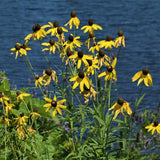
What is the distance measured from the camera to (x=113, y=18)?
292 inches

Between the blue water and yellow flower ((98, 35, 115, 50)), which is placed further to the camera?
the blue water

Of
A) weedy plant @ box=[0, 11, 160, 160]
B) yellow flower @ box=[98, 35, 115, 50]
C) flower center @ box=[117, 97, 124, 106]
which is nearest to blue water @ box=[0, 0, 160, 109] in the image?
weedy plant @ box=[0, 11, 160, 160]

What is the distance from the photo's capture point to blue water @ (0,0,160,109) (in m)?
5.07

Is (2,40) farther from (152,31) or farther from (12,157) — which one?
(12,157)

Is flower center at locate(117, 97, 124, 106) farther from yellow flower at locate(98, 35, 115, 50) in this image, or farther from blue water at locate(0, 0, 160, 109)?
blue water at locate(0, 0, 160, 109)

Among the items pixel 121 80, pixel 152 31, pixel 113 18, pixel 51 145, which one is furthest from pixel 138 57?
pixel 51 145

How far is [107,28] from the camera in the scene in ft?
22.3

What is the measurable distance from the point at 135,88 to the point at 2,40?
2623 millimetres

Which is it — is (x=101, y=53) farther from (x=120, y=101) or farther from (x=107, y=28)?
(x=107, y=28)

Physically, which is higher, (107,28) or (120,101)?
(120,101)

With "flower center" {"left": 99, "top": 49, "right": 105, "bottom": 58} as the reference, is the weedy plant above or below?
below

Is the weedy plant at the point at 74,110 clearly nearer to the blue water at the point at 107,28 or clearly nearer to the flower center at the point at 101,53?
the flower center at the point at 101,53

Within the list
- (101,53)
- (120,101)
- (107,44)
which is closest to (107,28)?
(107,44)

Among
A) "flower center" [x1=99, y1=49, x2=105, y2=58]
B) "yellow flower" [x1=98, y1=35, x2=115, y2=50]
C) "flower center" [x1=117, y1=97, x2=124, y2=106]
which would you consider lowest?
"flower center" [x1=117, y1=97, x2=124, y2=106]
